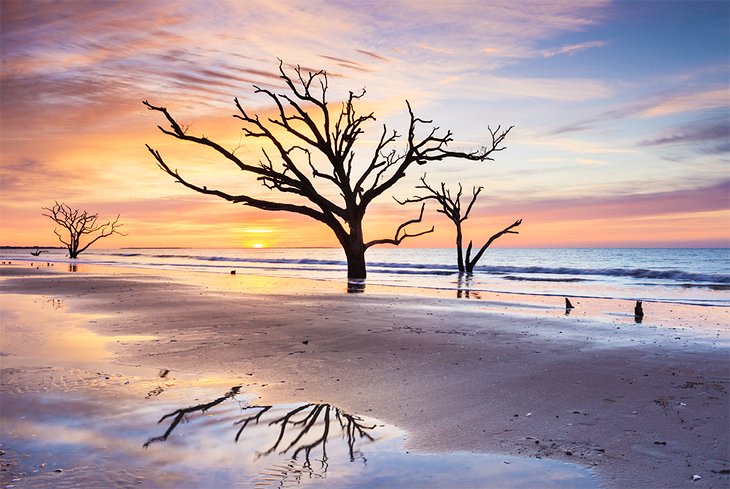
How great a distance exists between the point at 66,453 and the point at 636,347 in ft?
21.5

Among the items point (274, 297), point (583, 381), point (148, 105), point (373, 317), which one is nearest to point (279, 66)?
point (148, 105)

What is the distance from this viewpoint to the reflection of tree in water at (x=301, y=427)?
3.33m

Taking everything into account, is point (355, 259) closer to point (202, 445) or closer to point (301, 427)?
point (301, 427)

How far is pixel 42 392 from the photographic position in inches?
184

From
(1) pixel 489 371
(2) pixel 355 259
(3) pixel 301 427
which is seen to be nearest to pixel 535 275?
(2) pixel 355 259

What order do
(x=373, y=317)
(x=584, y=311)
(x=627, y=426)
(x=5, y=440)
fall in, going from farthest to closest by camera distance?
(x=584, y=311)
(x=373, y=317)
(x=627, y=426)
(x=5, y=440)

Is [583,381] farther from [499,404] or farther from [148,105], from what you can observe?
[148,105]

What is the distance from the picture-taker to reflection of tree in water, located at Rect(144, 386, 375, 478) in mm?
3326

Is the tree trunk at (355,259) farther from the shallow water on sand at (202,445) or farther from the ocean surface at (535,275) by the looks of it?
the shallow water on sand at (202,445)

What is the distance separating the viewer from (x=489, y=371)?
567 cm

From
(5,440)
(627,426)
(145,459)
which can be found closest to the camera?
(145,459)

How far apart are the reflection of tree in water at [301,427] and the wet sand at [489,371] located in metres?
0.24

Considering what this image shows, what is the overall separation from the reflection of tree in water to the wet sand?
0.78 feet

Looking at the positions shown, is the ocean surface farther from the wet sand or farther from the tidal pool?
the tidal pool
